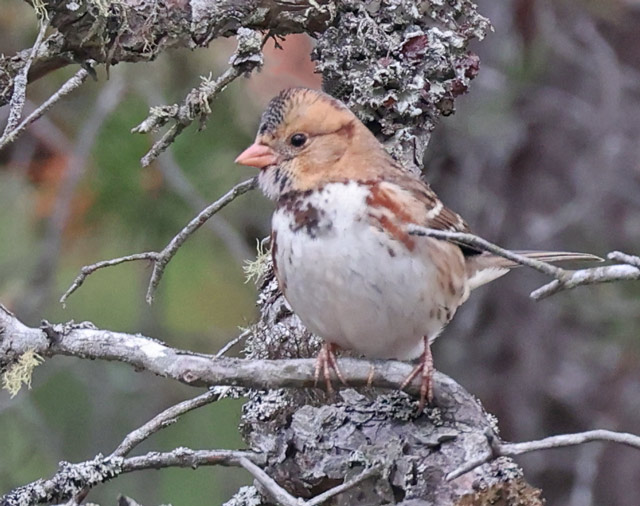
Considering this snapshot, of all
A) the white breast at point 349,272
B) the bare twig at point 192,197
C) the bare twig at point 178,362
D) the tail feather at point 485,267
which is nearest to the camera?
the bare twig at point 178,362

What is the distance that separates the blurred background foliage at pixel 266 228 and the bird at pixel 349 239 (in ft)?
4.32

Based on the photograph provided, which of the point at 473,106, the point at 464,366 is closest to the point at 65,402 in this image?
the point at 464,366

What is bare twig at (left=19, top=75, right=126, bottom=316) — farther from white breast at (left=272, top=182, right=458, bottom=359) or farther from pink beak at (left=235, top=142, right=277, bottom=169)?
white breast at (left=272, top=182, right=458, bottom=359)

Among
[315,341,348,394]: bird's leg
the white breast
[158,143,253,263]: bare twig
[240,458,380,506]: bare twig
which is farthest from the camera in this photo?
[158,143,253,263]: bare twig

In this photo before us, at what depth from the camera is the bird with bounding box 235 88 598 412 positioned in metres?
2.37

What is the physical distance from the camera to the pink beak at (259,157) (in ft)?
8.30

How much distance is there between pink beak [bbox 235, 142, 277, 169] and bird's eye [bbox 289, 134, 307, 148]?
0.17ft

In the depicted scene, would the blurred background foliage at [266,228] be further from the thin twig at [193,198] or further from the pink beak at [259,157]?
the pink beak at [259,157]

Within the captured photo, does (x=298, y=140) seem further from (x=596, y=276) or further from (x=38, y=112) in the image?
(x=596, y=276)

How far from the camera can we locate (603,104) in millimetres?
4688

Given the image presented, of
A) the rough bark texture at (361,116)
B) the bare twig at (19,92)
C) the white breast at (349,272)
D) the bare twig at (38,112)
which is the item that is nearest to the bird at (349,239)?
the white breast at (349,272)

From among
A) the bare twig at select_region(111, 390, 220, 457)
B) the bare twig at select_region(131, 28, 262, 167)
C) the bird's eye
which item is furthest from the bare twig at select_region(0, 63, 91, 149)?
the bare twig at select_region(111, 390, 220, 457)

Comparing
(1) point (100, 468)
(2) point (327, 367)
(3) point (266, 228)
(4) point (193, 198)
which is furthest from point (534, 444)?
(3) point (266, 228)

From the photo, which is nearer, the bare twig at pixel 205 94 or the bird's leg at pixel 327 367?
the bird's leg at pixel 327 367
